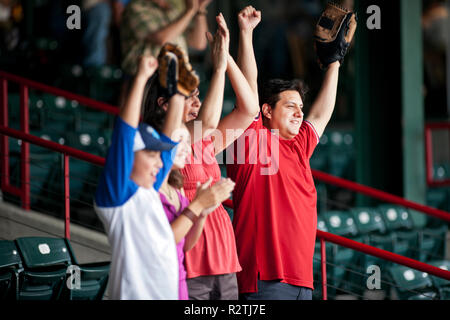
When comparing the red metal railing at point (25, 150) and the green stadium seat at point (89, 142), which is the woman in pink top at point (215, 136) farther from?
the green stadium seat at point (89, 142)

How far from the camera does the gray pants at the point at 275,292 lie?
8.84ft

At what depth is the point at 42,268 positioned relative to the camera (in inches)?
139

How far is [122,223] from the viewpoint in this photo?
210 cm

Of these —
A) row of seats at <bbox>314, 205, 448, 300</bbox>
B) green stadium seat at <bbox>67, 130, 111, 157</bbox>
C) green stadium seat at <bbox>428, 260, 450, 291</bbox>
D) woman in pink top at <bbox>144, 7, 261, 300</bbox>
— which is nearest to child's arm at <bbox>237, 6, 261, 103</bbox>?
woman in pink top at <bbox>144, 7, 261, 300</bbox>

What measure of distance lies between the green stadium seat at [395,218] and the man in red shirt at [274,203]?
11.0 ft

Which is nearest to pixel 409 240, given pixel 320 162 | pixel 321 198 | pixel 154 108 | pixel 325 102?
pixel 321 198

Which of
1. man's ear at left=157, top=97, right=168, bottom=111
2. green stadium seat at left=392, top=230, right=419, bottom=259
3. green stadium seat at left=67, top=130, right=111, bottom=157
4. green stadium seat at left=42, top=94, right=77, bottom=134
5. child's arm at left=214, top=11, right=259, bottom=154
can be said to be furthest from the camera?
green stadium seat at left=42, top=94, right=77, bottom=134

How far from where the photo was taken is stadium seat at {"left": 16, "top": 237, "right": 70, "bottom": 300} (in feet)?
10.9

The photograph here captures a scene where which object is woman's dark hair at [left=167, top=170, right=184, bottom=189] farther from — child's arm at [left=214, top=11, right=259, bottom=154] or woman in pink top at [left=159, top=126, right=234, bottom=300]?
child's arm at [left=214, top=11, right=259, bottom=154]

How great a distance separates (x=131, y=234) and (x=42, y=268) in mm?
1611

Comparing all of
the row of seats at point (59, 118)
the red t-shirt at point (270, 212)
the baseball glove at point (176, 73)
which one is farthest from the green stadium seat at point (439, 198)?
the baseball glove at point (176, 73)

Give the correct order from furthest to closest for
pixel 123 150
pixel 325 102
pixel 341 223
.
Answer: pixel 341 223, pixel 325 102, pixel 123 150

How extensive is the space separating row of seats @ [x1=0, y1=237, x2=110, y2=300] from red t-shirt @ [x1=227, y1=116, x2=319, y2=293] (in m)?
1.01

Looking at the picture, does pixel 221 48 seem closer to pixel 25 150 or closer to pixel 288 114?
A: pixel 288 114
